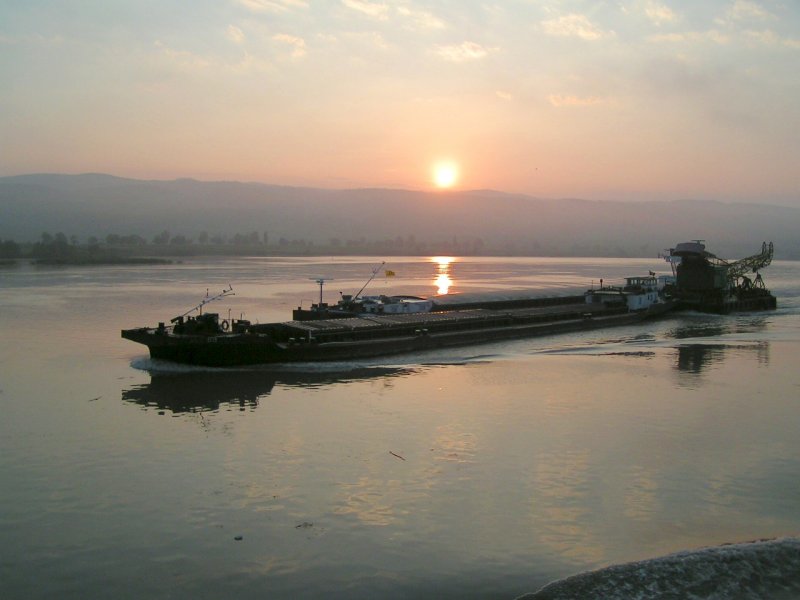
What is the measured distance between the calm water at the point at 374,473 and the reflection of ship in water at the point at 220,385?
16cm

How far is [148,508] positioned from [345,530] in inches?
159

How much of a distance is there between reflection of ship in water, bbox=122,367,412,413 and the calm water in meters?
0.16

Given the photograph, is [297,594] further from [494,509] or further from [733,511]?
[733,511]

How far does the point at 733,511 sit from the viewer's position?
1426 centimetres

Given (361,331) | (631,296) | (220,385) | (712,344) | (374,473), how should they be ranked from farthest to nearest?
1. (631,296)
2. (712,344)
3. (361,331)
4. (220,385)
5. (374,473)

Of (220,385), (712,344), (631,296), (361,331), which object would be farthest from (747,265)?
(220,385)

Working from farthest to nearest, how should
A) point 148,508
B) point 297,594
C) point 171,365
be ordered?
point 171,365 < point 148,508 < point 297,594

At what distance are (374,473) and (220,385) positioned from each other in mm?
12657

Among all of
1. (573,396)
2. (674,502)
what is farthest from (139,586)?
(573,396)

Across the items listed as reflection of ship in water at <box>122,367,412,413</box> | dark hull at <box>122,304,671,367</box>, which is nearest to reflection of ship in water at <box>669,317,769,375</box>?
dark hull at <box>122,304,671,367</box>

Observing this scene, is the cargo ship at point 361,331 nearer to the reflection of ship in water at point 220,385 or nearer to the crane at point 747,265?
the reflection of ship in water at point 220,385

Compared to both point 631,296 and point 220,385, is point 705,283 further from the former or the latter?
point 220,385

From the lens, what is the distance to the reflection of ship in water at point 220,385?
2410cm

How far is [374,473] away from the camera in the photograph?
1622 cm
